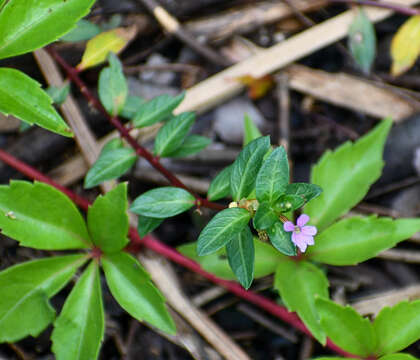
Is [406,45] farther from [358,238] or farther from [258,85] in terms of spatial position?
[358,238]

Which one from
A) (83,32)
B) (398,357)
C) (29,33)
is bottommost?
(398,357)

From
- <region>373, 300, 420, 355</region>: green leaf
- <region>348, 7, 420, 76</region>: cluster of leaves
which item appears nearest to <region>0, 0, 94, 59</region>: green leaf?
<region>348, 7, 420, 76</region>: cluster of leaves

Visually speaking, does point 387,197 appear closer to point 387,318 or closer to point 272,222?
point 387,318

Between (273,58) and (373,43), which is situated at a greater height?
(273,58)

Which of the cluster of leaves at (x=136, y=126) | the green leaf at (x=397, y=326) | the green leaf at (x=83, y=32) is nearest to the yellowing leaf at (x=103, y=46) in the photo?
the green leaf at (x=83, y=32)

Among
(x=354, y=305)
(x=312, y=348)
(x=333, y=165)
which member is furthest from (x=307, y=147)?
(x=312, y=348)

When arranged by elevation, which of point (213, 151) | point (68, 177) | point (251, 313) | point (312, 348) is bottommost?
point (312, 348)

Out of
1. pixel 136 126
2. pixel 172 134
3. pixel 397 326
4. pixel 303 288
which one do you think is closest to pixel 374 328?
pixel 397 326
